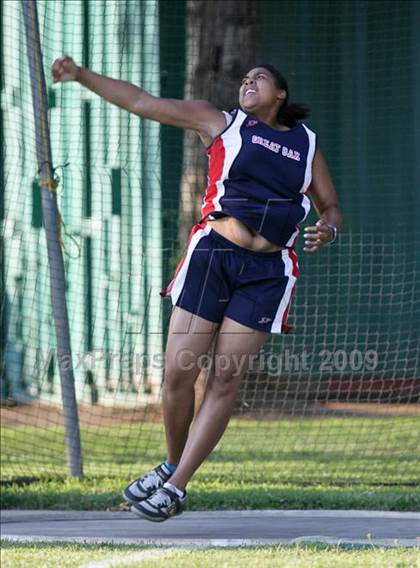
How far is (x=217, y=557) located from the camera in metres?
5.26

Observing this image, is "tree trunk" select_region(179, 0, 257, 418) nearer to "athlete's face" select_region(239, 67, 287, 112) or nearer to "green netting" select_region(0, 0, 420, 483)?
"green netting" select_region(0, 0, 420, 483)

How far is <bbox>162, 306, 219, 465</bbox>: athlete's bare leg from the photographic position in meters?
5.64

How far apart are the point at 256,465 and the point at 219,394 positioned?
320cm

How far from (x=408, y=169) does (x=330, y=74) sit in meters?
1.12

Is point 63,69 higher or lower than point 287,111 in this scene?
higher

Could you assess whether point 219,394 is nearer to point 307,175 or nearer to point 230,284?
point 230,284

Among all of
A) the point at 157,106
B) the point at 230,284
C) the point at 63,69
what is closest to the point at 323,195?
the point at 230,284

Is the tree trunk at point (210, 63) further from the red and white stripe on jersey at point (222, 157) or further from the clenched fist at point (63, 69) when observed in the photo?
the clenched fist at point (63, 69)

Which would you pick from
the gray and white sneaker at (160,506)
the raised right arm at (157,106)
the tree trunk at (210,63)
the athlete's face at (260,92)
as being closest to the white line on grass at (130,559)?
the gray and white sneaker at (160,506)

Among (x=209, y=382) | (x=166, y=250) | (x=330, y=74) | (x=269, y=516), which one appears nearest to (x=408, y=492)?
(x=269, y=516)

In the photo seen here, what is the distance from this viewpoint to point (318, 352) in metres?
10.9

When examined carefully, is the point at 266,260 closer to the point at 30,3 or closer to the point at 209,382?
the point at 209,382

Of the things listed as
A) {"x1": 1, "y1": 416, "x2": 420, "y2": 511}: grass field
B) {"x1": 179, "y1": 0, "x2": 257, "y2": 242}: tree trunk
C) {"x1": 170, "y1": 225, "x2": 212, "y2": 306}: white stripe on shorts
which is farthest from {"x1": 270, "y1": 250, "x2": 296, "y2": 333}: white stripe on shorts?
{"x1": 179, "y1": 0, "x2": 257, "y2": 242}: tree trunk

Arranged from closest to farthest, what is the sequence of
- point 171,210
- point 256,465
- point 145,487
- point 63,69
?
point 63,69
point 145,487
point 256,465
point 171,210
